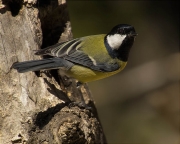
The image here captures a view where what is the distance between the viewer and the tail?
2.69m

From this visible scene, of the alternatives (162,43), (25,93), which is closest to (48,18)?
(25,93)

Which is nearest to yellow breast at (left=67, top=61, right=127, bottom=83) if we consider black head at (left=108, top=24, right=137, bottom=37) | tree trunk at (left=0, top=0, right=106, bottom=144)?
tree trunk at (left=0, top=0, right=106, bottom=144)

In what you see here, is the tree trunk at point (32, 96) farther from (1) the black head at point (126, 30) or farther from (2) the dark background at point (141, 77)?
(2) the dark background at point (141, 77)

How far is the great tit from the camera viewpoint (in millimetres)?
3090

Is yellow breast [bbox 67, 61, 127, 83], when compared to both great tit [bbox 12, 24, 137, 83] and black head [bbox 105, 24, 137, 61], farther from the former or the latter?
black head [bbox 105, 24, 137, 61]

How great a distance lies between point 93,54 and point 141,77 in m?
2.76

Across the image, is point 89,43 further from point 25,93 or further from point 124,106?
point 124,106

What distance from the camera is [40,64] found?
2.82m

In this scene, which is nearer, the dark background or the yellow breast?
the yellow breast

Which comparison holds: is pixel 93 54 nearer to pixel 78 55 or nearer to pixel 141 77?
pixel 78 55

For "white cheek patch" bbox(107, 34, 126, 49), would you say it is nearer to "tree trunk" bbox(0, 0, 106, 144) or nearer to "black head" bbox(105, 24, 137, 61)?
"black head" bbox(105, 24, 137, 61)

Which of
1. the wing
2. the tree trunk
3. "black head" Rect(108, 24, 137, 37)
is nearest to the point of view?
the tree trunk

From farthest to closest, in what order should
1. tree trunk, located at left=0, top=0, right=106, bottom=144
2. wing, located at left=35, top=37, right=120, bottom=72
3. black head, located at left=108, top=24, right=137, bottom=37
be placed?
black head, located at left=108, top=24, right=137, bottom=37
wing, located at left=35, top=37, right=120, bottom=72
tree trunk, located at left=0, top=0, right=106, bottom=144

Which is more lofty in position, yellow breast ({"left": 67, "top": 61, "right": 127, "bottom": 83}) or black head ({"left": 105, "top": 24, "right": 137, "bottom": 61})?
black head ({"left": 105, "top": 24, "right": 137, "bottom": 61})
